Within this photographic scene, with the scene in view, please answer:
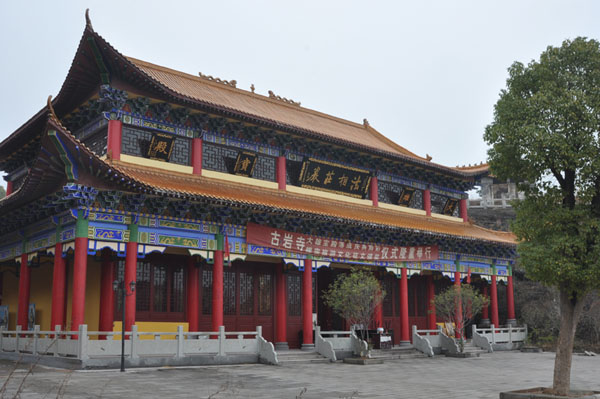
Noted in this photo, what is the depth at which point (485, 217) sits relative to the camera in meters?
44.0

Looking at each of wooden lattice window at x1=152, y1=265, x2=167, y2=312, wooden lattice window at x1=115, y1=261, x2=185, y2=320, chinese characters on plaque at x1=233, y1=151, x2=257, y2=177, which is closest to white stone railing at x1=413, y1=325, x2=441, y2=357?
chinese characters on plaque at x1=233, y1=151, x2=257, y2=177

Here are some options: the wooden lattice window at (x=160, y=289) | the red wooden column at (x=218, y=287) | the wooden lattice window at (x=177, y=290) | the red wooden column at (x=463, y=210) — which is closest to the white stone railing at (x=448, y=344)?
the red wooden column at (x=463, y=210)

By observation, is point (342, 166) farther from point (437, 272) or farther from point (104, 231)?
point (104, 231)

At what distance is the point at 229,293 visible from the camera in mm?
20172

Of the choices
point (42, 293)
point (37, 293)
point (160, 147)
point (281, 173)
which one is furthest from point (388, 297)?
point (37, 293)

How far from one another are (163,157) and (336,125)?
11281 mm

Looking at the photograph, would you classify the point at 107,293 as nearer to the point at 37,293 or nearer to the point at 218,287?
the point at 218,287

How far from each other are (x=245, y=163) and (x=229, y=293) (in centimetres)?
436

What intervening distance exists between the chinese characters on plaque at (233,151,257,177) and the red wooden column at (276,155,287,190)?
3.40 ft

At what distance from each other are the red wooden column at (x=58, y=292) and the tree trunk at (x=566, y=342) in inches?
471

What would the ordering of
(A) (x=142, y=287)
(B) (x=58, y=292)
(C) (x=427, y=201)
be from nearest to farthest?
(B) (x=58, y=292) < (A) (x=142, y=287) < (C) (x=427, y=201)

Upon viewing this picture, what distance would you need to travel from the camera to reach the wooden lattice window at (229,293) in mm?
20000

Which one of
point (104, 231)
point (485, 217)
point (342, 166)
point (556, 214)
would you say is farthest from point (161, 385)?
point (485, 217)

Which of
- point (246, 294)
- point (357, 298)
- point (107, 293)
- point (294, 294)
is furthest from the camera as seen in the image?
point (294, 294)
